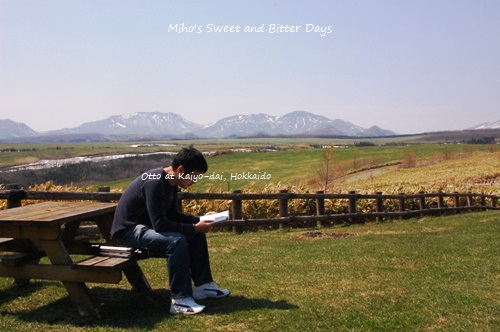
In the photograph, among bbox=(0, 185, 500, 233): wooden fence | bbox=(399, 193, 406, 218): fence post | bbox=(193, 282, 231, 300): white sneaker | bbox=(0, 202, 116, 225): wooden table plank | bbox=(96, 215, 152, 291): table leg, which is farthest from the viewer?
bbox=(399, 193, 406, 218): fence post

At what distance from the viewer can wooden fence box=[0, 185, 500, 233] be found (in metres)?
10.7

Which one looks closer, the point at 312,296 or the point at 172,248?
the point at 172,248

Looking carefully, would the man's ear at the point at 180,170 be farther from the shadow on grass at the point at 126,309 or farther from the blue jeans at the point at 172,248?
the shadow on grass at the point at 126,309

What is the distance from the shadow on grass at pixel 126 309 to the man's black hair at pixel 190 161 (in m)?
1.61

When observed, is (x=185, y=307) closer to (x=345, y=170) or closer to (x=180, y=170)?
(x=180, y=170)

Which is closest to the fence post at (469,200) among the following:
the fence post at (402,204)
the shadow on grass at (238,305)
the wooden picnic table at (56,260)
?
the fence post at (402,204)

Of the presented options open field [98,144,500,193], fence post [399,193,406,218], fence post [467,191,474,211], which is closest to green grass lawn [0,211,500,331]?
open field [98,144,500,193]

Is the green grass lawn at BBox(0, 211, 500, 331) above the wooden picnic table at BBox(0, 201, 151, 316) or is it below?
below

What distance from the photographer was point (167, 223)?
18.9ft

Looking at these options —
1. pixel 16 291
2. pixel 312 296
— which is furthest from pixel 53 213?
pixel 312 296

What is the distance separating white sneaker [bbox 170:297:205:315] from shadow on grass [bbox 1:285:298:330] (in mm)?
97

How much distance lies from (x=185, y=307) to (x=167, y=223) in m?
0.94

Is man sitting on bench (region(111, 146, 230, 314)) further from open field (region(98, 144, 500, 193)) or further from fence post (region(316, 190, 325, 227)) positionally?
fence post (region(316, 190, 325, 227))

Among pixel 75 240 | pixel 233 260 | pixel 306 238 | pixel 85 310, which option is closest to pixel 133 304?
pixel 85 310
